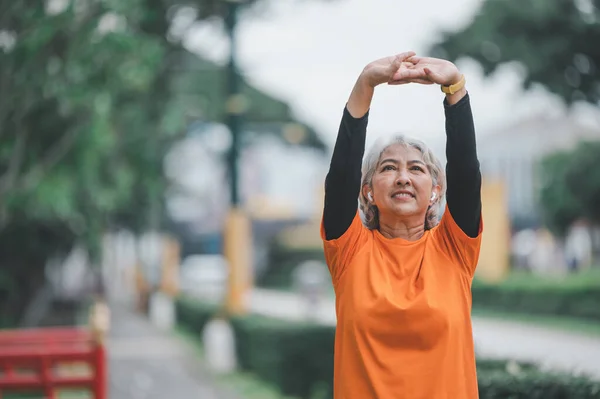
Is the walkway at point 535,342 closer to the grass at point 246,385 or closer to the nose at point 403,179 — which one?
the grass at point 246,385

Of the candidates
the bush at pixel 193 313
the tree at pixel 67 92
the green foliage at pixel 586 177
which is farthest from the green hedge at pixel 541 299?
the tree at pixel 67 92

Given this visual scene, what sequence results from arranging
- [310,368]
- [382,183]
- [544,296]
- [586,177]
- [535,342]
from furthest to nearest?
[586,177], [544,296], [535,342], [310,368], [382,183]

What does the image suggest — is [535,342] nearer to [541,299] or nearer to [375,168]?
[541,299]

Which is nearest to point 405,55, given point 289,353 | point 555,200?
point 289,353

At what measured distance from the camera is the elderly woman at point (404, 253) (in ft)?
9.08

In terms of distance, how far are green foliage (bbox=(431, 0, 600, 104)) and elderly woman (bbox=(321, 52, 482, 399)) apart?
1365 cm

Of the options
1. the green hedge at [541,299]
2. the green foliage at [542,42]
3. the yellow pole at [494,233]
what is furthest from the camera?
the yellow pole at [494,233]

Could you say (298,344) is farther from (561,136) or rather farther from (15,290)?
(561,136)

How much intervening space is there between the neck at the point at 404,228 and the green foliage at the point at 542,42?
13617 mm

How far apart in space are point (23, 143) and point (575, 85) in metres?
10.3

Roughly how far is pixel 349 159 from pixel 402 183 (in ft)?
0.60

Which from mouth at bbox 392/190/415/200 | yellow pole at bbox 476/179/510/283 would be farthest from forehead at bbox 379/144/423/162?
yellow pole at bbox 476/179/510/283

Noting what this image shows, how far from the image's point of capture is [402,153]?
299cm

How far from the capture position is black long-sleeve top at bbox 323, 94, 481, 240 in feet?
9.32
